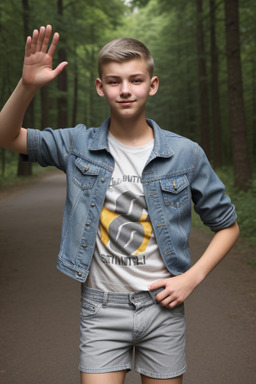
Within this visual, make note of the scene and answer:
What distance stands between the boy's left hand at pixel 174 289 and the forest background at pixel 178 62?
6.49 meters

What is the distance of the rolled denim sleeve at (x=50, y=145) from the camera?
219cm

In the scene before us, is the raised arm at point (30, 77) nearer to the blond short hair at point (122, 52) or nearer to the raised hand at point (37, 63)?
the raised hand at point (37, 63)

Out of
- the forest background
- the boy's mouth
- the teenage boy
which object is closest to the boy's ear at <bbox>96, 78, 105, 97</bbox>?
the teenage boy

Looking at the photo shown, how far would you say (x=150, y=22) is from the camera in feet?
140

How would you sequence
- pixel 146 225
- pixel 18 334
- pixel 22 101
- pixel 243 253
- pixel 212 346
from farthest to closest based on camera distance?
pixel 243 253
pixel 18 334
pixel 212 346
pixel 146 225
pixel 22 101

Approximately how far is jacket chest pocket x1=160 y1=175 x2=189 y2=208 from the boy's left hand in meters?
0.33

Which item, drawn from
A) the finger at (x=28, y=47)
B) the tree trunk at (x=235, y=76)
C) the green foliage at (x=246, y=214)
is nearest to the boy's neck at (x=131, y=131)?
the finger at (x=28, y=47)

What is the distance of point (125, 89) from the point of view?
2061 millimetres

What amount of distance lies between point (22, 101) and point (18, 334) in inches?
131

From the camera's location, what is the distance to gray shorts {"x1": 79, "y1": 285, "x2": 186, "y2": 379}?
210 cm

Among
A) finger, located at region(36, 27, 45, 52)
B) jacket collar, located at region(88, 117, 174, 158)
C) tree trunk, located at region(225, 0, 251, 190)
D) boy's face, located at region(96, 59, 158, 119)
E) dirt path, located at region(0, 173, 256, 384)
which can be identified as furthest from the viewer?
tree trunk, located at region(225, 0, 251, 190)

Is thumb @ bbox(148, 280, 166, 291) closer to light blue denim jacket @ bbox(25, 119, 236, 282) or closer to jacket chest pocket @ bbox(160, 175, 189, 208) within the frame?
light blue denim jacket @ bbox(25, 119, 236, 282)

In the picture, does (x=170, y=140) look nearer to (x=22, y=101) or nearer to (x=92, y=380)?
(x=22, y=101)

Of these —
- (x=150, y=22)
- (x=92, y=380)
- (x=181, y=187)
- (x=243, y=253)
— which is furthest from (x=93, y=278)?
(x=150, y=22)
